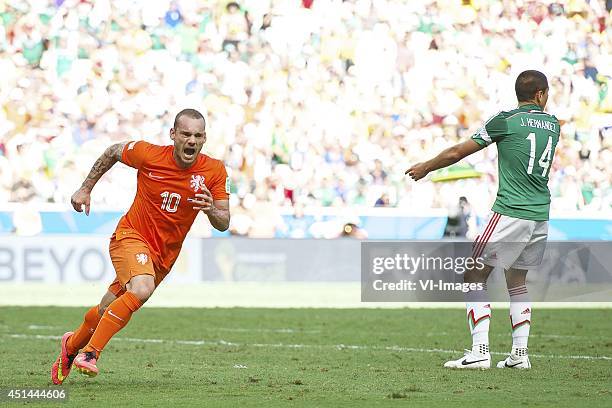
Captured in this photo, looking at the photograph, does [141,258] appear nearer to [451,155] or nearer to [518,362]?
[451,155]

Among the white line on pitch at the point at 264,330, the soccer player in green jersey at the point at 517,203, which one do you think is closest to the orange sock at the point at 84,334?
the soccer player in green jersey at the point at 517,203

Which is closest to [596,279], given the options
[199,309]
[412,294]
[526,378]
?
[412,294]

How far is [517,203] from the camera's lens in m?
8.73

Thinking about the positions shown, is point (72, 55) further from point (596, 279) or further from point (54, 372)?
point (54, 372)

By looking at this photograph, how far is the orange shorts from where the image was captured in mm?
7348

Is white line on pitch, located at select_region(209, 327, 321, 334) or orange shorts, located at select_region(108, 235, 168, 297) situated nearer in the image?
orange shorts, located at select_region(108, 235, 168, 297)

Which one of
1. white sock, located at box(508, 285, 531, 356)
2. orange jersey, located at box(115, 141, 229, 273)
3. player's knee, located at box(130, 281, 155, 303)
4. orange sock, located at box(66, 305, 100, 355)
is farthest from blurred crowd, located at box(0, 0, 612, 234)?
player's knee, located at box(130, 281, 155, 303)

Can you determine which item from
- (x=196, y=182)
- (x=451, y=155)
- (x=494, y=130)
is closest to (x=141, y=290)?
(x=196, y=182)

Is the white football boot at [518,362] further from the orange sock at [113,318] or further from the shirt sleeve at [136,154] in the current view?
the shirt sleeve at [136,154]

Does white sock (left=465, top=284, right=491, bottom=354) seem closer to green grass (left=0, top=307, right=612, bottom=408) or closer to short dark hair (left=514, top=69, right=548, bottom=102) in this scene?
green grass (left=0, top=307, right=612, bottom=408)

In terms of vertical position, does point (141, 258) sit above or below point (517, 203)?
below

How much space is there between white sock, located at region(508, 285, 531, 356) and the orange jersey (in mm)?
2818

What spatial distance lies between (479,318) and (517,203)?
1.01m

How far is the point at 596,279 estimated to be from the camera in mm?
17578
